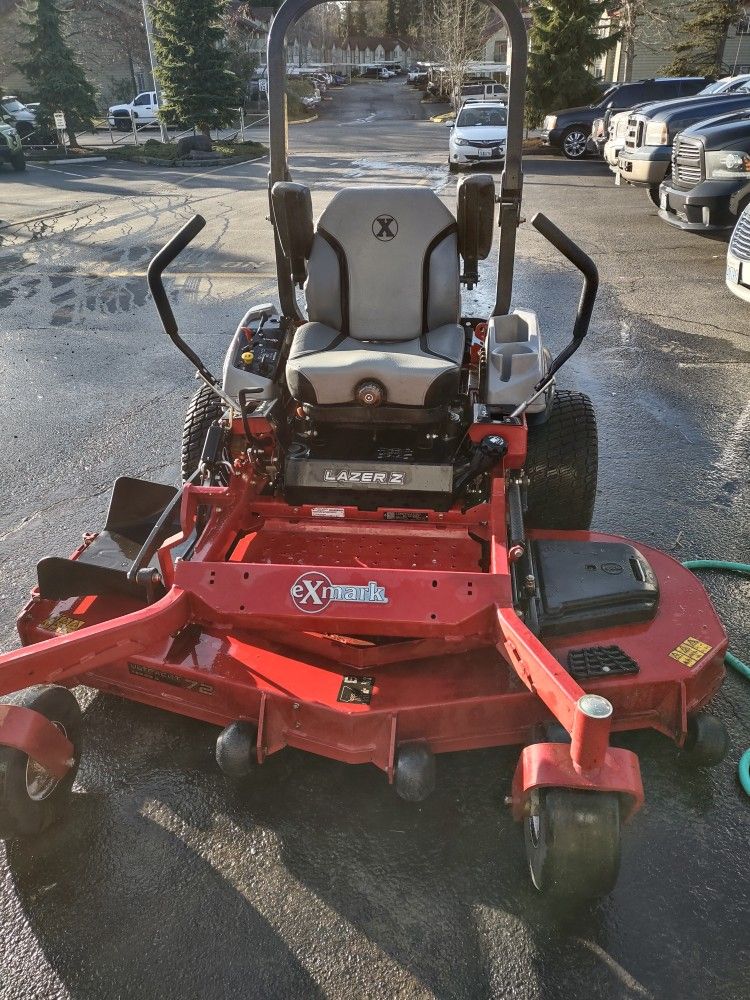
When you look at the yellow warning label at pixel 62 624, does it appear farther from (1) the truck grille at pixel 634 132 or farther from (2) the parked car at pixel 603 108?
(2) the parked car at pixel 603 108

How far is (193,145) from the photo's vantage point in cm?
2131

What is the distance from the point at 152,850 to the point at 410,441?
71.7 inches

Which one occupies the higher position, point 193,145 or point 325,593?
point 193,145

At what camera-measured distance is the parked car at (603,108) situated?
56.6 ft

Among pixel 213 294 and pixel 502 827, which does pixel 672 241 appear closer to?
pixel 213 294

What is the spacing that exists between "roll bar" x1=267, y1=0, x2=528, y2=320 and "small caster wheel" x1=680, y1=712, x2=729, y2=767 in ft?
6.61

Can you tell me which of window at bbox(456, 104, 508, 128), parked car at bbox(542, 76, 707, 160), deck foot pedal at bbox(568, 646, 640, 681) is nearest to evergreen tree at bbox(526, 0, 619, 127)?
parked car at bbox(542, 76, 707, 160)

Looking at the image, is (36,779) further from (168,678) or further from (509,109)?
(509,109)

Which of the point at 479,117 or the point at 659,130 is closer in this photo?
the point at 659,130

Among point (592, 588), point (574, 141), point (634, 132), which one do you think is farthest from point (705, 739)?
point (574, 141)

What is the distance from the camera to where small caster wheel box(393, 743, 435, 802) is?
2.23 m

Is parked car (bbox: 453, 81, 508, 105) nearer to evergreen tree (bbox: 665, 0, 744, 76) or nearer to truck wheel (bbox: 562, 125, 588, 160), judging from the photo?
evergreen tree (bbox: 665, 0, 744, 76)

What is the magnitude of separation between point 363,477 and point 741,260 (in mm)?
4910

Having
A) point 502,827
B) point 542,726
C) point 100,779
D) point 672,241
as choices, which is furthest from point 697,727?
point 672,241
